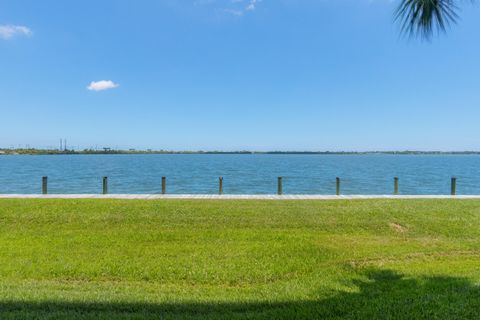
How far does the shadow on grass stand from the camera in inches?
133

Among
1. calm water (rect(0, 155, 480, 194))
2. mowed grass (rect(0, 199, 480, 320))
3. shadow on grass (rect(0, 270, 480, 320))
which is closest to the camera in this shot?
shadow on grass (rect(0, 270, 480, 320))

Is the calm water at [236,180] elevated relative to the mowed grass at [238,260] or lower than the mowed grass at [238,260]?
lower

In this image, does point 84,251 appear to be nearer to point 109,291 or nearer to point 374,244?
point 109,291

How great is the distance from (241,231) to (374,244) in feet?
10.1

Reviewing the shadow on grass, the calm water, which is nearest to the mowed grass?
the shadow on grass

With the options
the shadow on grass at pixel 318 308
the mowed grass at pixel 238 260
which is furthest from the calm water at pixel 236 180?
the shadow on grass at pixel 318 308

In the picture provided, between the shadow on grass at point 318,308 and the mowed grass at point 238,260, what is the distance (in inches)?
0.8

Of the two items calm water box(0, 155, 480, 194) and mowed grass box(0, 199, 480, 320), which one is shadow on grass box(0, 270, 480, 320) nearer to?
mowed grass box(0, 199, 480, 320)

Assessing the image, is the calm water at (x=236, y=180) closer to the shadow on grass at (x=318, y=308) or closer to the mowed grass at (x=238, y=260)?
the mowed grass at (x=238, y=260)

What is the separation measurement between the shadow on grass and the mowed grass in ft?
0.07

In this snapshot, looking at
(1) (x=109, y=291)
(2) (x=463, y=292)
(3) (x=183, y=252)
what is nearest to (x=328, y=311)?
(2) (x=463, y=292)

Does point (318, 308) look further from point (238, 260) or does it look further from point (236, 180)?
point (236, 180)

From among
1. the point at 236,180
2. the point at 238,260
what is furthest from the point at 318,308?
the point at 236,180

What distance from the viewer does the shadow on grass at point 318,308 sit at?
11.1 feet
